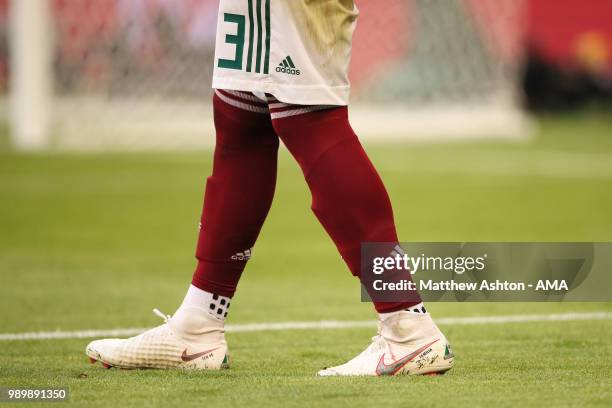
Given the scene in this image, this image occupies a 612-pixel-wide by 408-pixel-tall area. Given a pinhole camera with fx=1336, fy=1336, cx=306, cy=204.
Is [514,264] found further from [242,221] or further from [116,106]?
[116,106]

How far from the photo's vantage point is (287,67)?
3436 millimetres

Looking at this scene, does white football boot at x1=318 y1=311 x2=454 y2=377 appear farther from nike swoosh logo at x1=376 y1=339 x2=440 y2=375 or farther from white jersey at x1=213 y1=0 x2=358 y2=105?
white jersey at x1=213 y1=0 x2=358 y2=105

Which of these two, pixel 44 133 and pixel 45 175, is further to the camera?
pixel 44 133

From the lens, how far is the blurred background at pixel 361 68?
17.1m

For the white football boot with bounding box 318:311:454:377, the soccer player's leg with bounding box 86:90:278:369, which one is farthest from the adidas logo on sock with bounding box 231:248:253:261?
the white football boot with bounding box 318:311:454:377

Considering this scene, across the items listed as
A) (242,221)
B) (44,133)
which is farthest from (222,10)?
(44,133)

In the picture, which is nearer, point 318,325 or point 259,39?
point 259,39

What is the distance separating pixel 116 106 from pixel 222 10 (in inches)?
567

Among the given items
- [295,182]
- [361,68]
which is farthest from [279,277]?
[361,68]

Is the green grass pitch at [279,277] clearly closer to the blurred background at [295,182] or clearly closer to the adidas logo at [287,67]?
the blurred background at [295,182]

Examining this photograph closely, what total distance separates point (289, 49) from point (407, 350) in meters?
0.84

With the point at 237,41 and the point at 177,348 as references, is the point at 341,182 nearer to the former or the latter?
the point at 237,41

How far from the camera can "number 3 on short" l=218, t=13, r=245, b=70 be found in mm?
3506

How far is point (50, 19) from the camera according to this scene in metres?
17.2
